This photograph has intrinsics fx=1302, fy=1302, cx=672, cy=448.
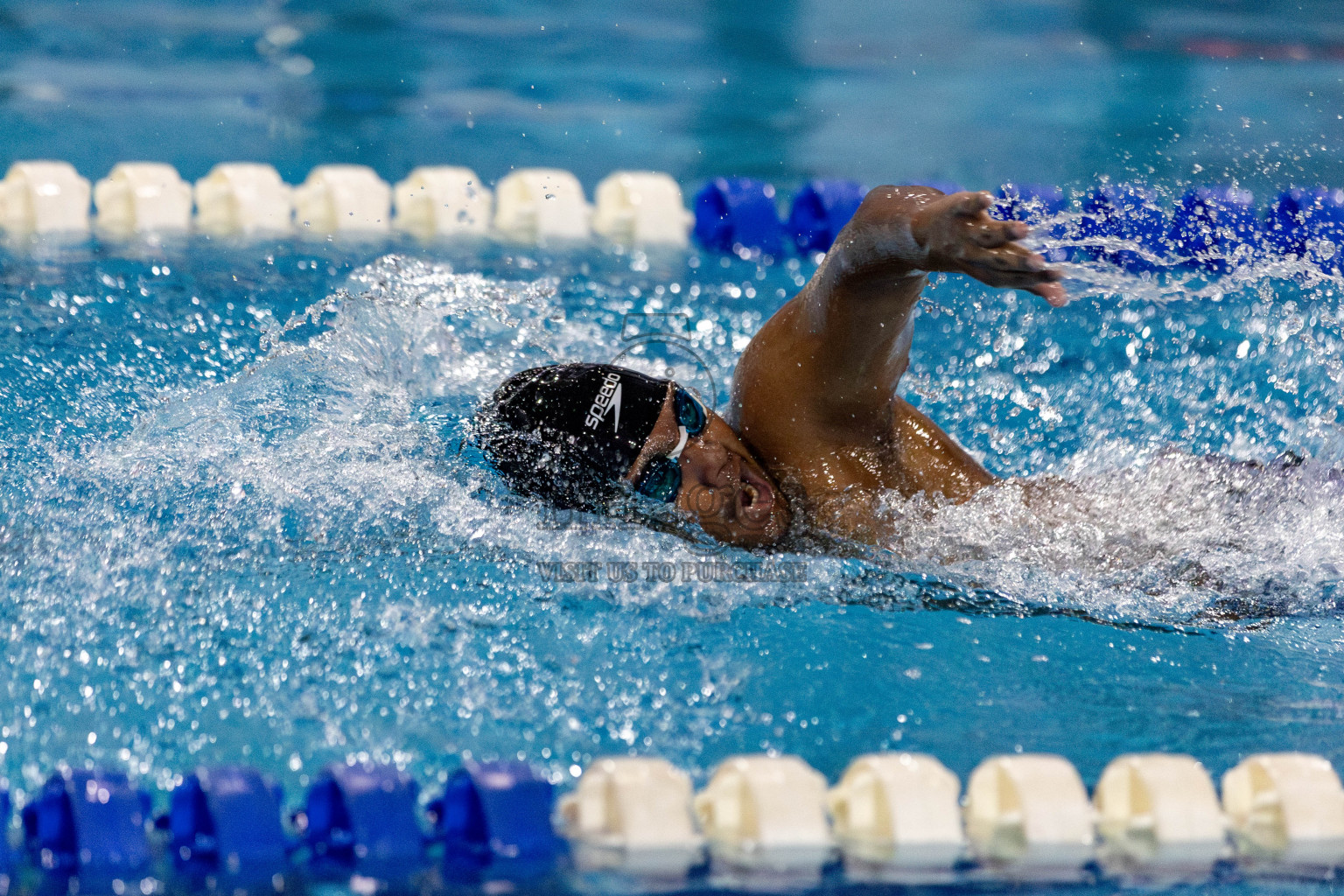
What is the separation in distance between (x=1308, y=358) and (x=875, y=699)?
221 centimetres

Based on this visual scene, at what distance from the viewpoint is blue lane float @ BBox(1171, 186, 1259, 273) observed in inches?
154

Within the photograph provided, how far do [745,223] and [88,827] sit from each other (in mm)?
3062

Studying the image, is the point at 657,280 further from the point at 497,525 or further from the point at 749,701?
the point at 749,701

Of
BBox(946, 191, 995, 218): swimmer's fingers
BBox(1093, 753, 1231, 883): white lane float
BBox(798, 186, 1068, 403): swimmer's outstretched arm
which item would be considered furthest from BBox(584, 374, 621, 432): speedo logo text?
BBox(1093, 753, 1231, 883): white lane float

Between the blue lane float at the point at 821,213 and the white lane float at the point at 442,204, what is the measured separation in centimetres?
101

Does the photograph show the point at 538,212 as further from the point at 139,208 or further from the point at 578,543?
the point at 578,543

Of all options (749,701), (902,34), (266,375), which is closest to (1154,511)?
(749,701)

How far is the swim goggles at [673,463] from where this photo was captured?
2.16m

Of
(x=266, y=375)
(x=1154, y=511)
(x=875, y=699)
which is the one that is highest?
(x=266, y=375)

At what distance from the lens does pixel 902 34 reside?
22.3 feet

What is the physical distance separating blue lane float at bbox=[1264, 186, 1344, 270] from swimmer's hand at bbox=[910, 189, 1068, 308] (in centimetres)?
258

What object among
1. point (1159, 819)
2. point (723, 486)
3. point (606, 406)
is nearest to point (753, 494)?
point (723, 486)

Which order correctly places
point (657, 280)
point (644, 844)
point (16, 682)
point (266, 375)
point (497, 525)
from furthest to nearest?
1. point (657, 280)
2. point (266, 375)
3. point (497, 525)
4. point (16, 682)
5. point (644, 844)

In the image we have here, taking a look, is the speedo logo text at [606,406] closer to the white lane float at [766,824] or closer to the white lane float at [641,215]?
the white lane float at [766,824]
